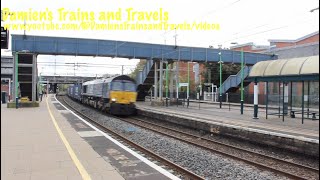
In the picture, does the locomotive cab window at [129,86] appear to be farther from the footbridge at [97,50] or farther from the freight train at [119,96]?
the footbridge at [97,50]

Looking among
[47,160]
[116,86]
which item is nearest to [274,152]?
[47,160]

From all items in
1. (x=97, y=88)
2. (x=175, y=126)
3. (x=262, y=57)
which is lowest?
(x=175, y=126)

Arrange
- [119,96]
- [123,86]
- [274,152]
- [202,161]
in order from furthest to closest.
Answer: [123,86]
[119,96]
[274,152]
[202,161]

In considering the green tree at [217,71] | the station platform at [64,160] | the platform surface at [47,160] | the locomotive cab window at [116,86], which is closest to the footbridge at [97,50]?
the locomotive cab window at [116,86]

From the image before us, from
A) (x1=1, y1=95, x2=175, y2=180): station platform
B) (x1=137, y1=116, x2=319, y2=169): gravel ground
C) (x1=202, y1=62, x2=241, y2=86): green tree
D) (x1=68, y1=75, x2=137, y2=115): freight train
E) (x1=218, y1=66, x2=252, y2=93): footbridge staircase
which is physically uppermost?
(x1=202, y1=62, x2=241, y2=86): green tree

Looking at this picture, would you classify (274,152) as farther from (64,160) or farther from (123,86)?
(123,86)

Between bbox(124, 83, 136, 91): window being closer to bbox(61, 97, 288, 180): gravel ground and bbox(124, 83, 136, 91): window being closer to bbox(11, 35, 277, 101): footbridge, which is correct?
bbox(11, 35, 277, 101): footbridge

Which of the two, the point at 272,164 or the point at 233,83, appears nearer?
the point at 272,164

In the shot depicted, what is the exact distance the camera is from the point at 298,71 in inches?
139

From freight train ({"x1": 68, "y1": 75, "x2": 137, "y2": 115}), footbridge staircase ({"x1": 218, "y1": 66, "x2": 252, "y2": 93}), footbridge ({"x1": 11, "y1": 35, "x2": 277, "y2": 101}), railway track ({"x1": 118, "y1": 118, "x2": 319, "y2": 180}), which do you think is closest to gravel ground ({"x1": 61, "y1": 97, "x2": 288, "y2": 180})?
railway track ({"x1": 118, "y1": 118, "x2": 319, "y2": 180})

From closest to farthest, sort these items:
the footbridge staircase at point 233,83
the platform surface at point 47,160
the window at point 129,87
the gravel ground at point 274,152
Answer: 1. the platform surface at point 47,160
2. the gravel ground at point 274,152
3. the window at point 129,87
4. the footbridge staircase at point 233,83

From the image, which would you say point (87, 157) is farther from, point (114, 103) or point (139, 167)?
point (114, 103)

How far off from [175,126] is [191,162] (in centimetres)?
1110

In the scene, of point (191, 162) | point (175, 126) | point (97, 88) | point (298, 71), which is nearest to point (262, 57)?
point (97, 88)
